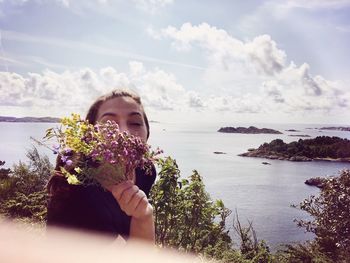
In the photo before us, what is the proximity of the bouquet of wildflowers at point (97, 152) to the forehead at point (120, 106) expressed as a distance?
0.72 feet

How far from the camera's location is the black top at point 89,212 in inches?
59.5

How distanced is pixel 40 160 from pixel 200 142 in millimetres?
124008

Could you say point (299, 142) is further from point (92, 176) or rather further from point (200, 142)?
point (92, 176)

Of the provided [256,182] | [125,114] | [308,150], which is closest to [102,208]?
[125,114]

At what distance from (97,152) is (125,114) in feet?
1.16

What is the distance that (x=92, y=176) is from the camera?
1576 mm

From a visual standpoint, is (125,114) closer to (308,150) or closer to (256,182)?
(256,182)

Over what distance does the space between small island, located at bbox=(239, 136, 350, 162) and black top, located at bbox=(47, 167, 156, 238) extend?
9284 cm

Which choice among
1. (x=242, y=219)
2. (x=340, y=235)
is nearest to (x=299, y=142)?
(x=242, y=219)

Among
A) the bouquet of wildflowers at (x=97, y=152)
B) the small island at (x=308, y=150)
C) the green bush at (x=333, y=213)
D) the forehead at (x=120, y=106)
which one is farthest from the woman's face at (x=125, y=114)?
the small island at (x=308, y=150)

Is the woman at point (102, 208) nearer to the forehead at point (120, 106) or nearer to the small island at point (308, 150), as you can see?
the forehead at point (120, 106)

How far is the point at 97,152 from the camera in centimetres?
162

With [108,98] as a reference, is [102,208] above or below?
below

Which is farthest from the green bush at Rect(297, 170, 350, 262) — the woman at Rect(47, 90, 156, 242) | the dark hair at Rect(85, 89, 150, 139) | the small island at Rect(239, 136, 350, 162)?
the small island at Rect(239, 136, 350, 162)
